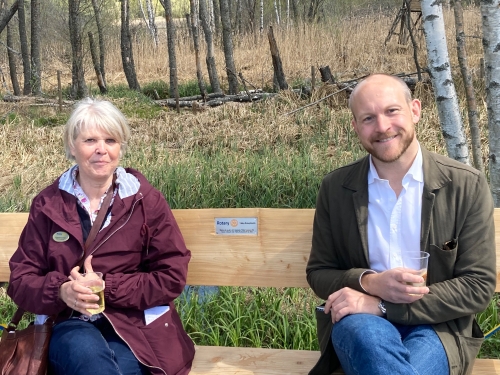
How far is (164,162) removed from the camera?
238 inches

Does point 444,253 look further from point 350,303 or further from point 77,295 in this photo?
point 77,295

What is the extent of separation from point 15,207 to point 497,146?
394 centimetres

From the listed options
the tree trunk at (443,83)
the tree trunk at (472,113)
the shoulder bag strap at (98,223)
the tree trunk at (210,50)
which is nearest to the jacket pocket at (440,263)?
the shoulder bag strap at (98,223)

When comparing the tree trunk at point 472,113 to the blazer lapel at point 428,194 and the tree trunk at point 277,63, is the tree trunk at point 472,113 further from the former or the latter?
the tree trunk at point 277,63

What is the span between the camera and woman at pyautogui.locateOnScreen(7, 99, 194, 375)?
7.42 ft

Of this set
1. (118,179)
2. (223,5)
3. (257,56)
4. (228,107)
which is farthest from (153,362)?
(257,56)

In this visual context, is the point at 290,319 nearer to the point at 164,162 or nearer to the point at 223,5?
the point at 164,162

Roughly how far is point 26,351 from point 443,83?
2880mm

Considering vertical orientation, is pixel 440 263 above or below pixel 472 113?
below

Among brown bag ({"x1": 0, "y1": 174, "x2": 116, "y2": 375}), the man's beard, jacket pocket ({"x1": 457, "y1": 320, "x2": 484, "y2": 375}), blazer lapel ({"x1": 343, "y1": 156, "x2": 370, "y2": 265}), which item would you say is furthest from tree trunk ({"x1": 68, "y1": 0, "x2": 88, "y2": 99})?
jacket pocket ({"x1": 457, "y1": 320, "x2": 484, "y2": 375})

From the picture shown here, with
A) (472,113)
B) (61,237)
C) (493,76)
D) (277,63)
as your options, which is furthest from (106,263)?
(277,63)

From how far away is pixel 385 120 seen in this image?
2141 millimetres

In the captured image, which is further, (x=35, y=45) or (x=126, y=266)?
(x=35, y=45)

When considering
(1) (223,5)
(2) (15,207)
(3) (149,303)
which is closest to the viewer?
(3) (149,303)
